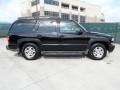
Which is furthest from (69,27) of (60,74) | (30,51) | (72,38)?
(60,74)

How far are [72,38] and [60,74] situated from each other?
2.14 meters

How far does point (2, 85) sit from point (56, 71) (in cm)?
197

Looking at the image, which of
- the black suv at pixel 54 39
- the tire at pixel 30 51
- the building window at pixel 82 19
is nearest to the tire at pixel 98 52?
the black suv at pixel 54 39

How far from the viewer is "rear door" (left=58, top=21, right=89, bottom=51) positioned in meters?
7.20

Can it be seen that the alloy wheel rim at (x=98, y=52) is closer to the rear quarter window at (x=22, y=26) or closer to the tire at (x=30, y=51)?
the tire at (x=30, y=51)

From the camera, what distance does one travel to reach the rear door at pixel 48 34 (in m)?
7.23

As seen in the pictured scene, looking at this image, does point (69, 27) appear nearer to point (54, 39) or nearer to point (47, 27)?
point (54, 39)

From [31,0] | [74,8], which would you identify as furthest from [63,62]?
[74,8]

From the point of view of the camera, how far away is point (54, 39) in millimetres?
7215

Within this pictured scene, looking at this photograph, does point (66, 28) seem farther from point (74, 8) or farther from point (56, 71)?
point (74, 8)

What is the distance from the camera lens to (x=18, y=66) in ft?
21.5

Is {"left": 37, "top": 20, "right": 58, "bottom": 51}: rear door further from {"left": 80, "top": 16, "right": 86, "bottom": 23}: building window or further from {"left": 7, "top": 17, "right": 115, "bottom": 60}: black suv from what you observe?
{"left": 80, "top": 16, "right": 86, "bottom": 23}: building window

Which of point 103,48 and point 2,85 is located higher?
point 103,48

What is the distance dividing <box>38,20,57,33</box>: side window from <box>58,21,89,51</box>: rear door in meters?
0.31
